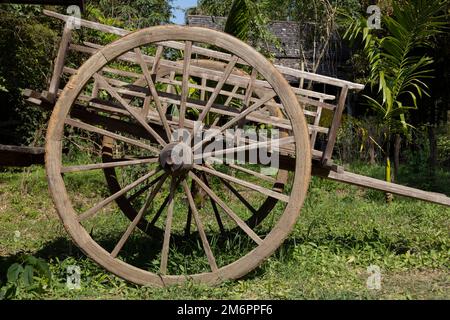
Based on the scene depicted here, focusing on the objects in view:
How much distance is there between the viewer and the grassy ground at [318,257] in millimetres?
4246

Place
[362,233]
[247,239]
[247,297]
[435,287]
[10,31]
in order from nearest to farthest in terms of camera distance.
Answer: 1. [247,297]
2. [435,287]
3. [247,239]
4. [362,233]
5. [10,31]

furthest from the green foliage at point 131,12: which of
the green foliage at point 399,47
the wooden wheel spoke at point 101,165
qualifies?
the wooden wheel spoke at point 101,165

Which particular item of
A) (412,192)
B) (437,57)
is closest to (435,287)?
(412,192)

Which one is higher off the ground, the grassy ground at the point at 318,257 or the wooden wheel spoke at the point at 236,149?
the wooden wheel spoke at the point at 236,149

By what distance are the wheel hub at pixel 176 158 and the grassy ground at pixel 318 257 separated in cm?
85

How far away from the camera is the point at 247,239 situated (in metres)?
5.25

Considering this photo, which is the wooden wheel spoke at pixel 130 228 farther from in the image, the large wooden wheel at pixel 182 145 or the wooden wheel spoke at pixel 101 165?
the wooden wheel spoke at pixel 101 165

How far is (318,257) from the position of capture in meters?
5.13

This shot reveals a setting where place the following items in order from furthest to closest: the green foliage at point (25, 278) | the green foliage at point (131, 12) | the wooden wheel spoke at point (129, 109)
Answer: the green foliage at point (131, 12), the wooden wheel spoke at point (129, 109), the green foliage at point (25, 278)

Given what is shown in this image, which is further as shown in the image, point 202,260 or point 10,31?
point 10,31

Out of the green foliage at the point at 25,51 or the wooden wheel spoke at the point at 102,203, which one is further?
the green foliage at the point at 25,51

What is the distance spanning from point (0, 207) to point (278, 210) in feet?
13.3

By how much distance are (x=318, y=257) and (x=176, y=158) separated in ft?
5.73

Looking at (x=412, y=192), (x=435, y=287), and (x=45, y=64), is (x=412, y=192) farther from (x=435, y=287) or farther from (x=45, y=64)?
(x=45, y=64)
